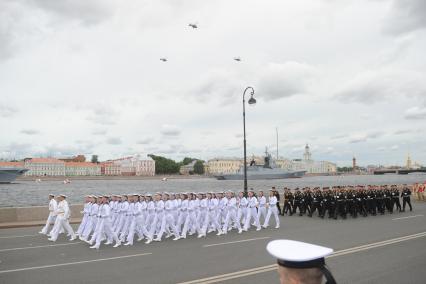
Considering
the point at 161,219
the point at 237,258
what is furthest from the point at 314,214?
the point at 237,258

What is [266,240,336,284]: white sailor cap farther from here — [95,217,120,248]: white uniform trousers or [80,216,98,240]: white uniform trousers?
[80,216,98,240]: white uniform trousers

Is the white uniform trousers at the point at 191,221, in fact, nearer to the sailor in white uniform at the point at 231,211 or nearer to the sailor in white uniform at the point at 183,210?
the sailor in white uniform at the point at 183,210

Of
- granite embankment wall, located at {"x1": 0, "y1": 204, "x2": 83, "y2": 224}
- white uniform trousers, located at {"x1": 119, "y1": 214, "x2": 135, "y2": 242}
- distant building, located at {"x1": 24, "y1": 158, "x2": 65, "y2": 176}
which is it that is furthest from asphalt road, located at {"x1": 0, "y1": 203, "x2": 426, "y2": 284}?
distant building, located at {"x1": 24, "y1": 158, "x2": 65, "y2": 176}

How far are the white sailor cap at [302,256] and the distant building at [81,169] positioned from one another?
589 feet

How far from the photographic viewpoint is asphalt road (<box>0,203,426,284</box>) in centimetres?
860

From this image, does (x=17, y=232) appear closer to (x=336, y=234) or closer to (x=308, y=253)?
(x=336, y=234)

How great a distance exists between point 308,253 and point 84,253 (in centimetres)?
1081

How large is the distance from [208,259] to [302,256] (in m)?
8.73

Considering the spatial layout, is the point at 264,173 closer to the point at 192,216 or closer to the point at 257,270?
the point at 192,216

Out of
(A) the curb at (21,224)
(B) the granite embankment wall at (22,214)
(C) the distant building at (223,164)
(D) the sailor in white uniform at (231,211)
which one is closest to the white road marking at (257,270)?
(D) the sailor in white uniform at (231,211)

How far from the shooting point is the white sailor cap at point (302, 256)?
7.32 feet

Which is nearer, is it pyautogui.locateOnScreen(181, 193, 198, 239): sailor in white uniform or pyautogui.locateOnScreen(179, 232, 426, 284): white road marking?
pyautogui.locateOnScreen(179, 232, 426, 284): white road marking

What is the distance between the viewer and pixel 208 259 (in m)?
10.6

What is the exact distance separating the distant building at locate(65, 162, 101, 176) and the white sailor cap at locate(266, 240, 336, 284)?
179417mm
